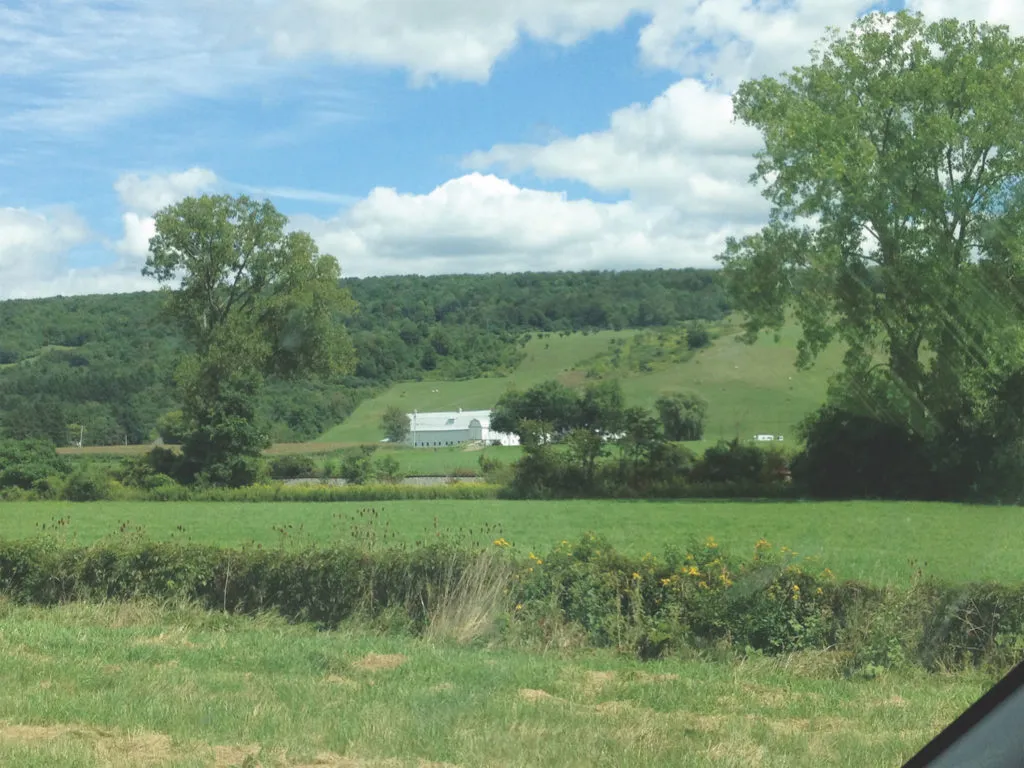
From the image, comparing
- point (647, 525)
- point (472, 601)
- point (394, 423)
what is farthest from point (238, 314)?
point (472, 601)

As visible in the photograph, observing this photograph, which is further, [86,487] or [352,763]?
[86,487]

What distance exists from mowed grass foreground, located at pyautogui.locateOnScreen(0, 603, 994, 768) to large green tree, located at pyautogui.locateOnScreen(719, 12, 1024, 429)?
18439mm

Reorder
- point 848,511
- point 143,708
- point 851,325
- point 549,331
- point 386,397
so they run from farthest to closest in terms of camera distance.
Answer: point 386,397 → point 549,331 → point 848,511 → point 851,325 → point 143,708

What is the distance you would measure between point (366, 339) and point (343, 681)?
38223 millimetres

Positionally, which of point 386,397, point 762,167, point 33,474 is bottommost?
point 33,474

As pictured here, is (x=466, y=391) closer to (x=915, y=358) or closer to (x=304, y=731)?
(x=915, y=358)

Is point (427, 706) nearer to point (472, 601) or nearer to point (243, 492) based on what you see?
point (472, 601)

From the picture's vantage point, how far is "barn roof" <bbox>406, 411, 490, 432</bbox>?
42719 millimetres

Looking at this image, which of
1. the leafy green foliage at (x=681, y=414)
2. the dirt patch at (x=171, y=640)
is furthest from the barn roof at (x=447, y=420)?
the dirt patch at (x=171, y=640)

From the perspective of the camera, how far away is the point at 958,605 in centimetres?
842

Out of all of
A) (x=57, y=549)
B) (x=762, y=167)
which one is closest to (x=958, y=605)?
(x=57, y=549)

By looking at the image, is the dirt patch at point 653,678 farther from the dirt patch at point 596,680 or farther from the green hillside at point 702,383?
the green hillside at point 702,383

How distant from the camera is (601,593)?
9.53 metres

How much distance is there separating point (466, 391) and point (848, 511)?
53.6 ft
